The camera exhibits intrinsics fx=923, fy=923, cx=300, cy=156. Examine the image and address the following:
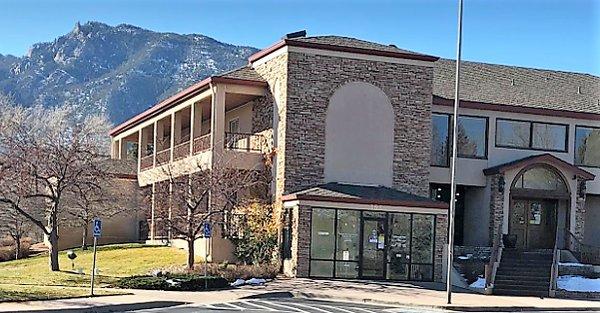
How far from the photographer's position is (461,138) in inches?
1591

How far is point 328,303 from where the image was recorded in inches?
1075

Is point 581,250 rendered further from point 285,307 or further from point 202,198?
point 285,307

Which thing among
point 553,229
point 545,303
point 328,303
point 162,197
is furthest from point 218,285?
point 553,229

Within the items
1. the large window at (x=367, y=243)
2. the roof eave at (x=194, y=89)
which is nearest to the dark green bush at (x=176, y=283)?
the large window at (x=367, y=243)

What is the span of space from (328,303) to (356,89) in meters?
12.2

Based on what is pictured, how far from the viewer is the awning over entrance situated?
130ft

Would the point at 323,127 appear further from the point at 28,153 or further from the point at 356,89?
the point at 28,153

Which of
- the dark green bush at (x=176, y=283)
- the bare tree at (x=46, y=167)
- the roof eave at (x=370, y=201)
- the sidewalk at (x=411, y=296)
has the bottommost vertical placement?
the sidewalk at (x=411, y=296)

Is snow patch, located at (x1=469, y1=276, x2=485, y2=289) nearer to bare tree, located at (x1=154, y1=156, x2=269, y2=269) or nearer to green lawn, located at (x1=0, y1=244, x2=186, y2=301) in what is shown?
bare tree, located at (x1=154, y1=156, x2=269, y2=269)

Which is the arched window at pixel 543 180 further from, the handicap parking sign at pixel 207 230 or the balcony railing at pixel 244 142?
the handicap parking sign at pixel 207 230

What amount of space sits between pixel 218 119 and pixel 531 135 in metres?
14.1

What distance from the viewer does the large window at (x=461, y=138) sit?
40000 millimetres

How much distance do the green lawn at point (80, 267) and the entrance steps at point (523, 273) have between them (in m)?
12.7

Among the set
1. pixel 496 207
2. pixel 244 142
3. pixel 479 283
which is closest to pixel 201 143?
pixel 244 142
